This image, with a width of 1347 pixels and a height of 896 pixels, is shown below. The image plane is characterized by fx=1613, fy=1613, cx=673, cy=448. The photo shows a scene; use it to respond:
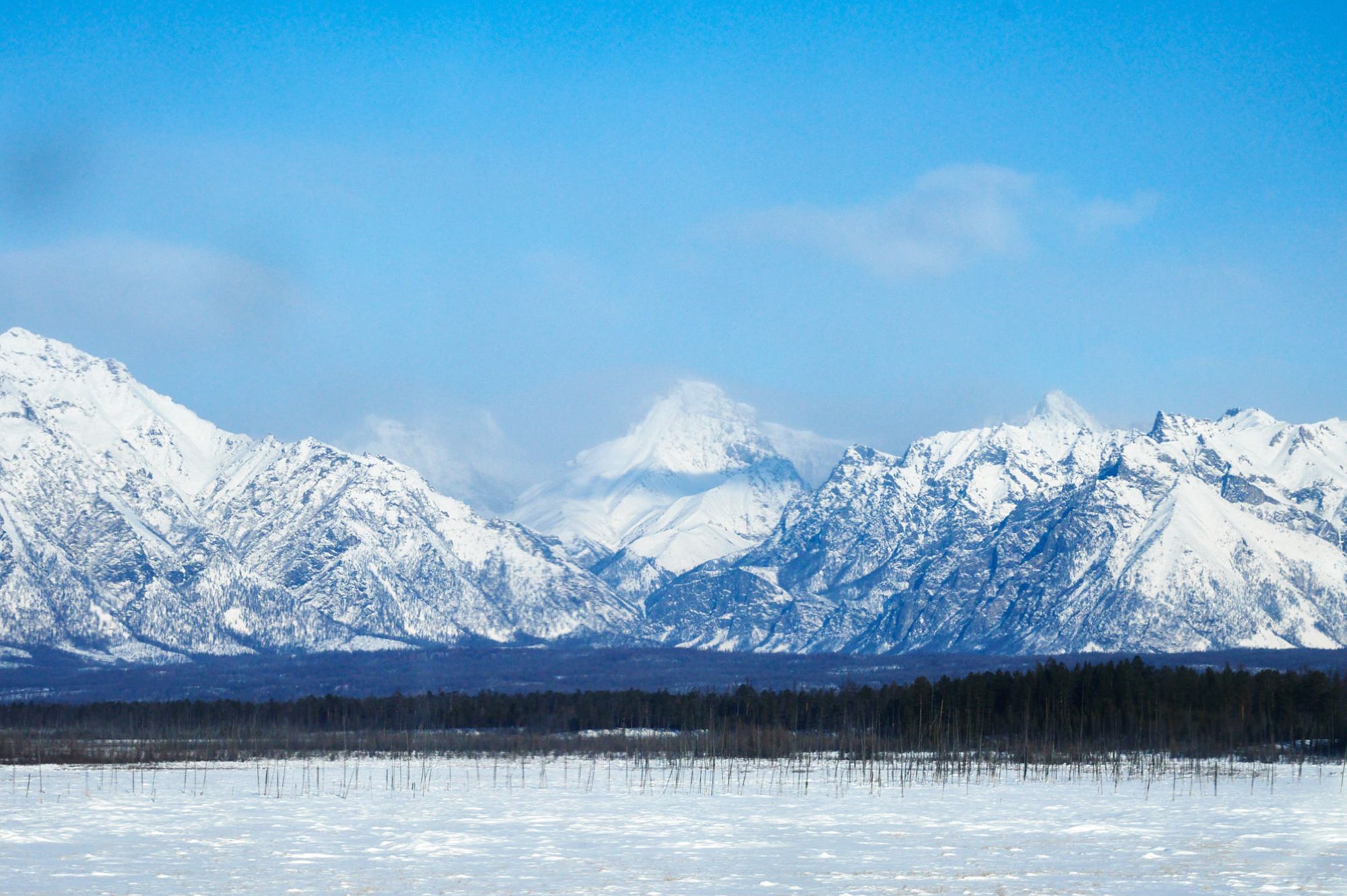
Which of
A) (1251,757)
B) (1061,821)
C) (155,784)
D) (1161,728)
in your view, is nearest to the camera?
(1061,821)

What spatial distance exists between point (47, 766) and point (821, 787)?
85601 millimetres

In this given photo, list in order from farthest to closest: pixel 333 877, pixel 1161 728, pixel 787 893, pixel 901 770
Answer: pixel 1161 728
pixel 901 770
pixel 333 877
pixel 787 893

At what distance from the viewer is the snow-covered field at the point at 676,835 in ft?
221

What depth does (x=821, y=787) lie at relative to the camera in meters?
133

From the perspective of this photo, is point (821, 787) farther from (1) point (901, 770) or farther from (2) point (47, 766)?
(2) point (47, 766)

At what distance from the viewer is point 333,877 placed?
69.3 metres

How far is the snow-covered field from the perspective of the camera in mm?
67375

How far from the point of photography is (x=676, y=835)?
295 feet

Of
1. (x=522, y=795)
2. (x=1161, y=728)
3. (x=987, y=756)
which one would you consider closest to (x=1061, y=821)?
(x=522, y=795)

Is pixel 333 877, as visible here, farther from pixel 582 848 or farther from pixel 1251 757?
pixel 1251 757

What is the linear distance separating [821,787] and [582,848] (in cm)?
5384

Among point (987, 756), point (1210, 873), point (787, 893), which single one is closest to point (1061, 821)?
point (1210, 873)

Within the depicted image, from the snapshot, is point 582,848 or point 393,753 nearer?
point 582,848

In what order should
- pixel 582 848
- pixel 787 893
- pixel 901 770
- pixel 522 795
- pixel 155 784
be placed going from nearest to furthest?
pixel 787 893 < pixel 582 848 < pixel 522 795 < pixel 155 784 < pixel 901 770
